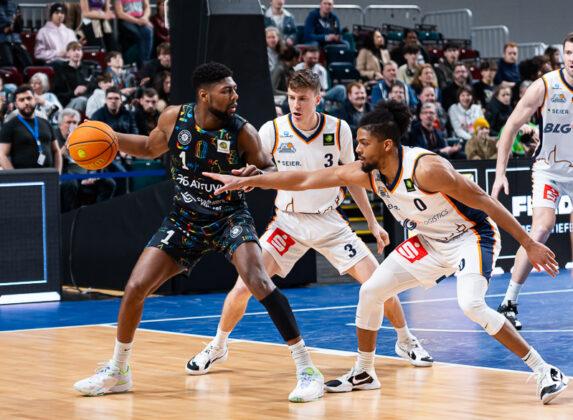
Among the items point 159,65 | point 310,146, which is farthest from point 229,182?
point 159,65

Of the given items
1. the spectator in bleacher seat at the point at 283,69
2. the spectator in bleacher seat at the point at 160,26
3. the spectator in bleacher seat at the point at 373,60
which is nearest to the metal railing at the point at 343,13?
the spectator in bleacher seat at the point at 373,60

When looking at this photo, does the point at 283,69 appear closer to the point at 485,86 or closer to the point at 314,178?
the point at 485,86

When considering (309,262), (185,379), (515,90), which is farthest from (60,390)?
(515,90)

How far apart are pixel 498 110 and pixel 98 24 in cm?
689

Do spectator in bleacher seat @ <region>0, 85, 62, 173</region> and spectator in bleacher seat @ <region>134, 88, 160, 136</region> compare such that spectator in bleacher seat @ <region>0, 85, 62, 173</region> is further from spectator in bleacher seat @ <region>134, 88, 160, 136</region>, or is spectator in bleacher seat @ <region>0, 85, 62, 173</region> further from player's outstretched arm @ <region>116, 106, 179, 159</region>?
player's outstretched arm @ <region>116, 106, 179, 159</region>

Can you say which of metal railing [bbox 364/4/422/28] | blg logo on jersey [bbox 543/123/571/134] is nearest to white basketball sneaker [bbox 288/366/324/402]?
blg logo on jersey [bbox 543/123/571/134]

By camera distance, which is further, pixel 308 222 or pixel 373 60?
pixel 373 60

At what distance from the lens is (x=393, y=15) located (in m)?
23.9

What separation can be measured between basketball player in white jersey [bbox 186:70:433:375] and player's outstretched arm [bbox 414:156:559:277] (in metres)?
1.50

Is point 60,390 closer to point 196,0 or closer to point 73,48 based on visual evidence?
point 196,0

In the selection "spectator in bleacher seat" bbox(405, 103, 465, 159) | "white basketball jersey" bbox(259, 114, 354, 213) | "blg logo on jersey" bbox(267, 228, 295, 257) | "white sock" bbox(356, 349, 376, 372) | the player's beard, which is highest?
the player's beard

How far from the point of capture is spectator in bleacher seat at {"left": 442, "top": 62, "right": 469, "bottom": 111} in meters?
18.2

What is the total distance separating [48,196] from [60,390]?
542cm

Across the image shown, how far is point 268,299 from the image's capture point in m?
5.97
